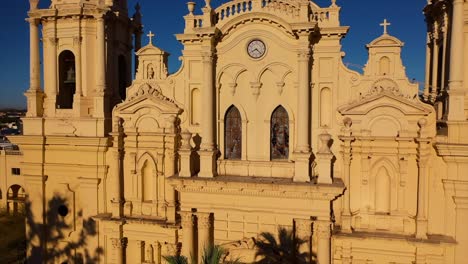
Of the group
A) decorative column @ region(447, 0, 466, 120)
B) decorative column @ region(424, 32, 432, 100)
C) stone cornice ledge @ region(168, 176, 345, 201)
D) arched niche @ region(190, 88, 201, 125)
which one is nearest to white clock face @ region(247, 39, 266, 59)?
arched niche @ region(190, 88, 201, 125)

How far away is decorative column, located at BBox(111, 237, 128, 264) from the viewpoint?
54.1ft

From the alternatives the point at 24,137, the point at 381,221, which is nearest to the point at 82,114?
the point at 24,137

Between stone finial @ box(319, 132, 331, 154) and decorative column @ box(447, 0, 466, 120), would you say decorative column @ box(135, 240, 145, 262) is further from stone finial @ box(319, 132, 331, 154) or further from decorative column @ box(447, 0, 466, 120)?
decorative column @ box(447, 0, 466, 120)

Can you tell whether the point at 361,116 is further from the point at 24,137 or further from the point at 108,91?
the point at 24,137

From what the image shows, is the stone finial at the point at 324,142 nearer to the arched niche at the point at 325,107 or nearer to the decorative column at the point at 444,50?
the arched niche at the point at 325,107

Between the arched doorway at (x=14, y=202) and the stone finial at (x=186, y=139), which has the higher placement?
the stone finial at (x=186, y=139)

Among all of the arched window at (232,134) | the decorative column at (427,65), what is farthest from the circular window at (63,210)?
the decorative column at (427,65)

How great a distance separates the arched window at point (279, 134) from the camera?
608 inches

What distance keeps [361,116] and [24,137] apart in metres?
14.6

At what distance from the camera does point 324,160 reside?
548 inches

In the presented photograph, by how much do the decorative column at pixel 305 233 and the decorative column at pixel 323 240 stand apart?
0.36 meters

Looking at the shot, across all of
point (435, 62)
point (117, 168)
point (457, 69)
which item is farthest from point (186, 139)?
point (435, 62)

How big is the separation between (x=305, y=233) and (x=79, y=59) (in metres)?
12.3

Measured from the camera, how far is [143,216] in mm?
16812
